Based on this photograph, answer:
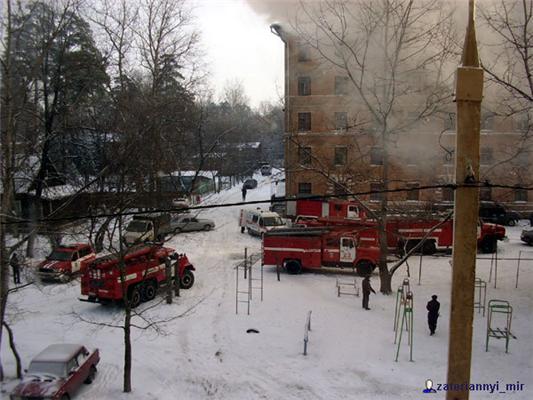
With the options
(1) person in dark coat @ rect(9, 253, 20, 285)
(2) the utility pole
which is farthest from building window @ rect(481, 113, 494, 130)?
(1) person in dark coat @ rect(9, 253, 20, 285)

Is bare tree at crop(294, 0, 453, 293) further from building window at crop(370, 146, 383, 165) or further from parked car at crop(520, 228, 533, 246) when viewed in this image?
parked car at crop(520, 228, 533, 246)

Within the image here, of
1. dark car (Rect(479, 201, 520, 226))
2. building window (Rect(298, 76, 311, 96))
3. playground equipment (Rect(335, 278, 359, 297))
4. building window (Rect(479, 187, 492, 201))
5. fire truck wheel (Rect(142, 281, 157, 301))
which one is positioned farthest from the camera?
dark car (Rect(479, 201, 520, 226))

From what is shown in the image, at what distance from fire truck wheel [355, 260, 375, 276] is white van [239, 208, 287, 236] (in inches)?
186

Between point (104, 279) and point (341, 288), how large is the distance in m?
5.34

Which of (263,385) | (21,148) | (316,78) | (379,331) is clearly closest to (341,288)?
(379,331)

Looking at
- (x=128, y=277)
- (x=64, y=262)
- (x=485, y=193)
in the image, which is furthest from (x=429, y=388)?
(x=485, y=193)

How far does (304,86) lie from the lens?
1570 centimetres

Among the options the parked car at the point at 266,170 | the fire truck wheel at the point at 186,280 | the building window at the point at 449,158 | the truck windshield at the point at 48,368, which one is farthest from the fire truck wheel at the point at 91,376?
the parked car at the point at 266,170

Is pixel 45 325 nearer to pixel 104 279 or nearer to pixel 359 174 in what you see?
pixel 104 279

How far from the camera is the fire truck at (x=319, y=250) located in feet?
41.1

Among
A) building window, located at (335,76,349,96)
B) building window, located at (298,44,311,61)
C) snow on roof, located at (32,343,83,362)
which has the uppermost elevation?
building window, located at (298,44,311,61)

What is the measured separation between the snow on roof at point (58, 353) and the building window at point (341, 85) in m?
8.22

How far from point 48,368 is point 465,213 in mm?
5807

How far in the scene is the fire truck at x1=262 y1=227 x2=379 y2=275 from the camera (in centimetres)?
1252
